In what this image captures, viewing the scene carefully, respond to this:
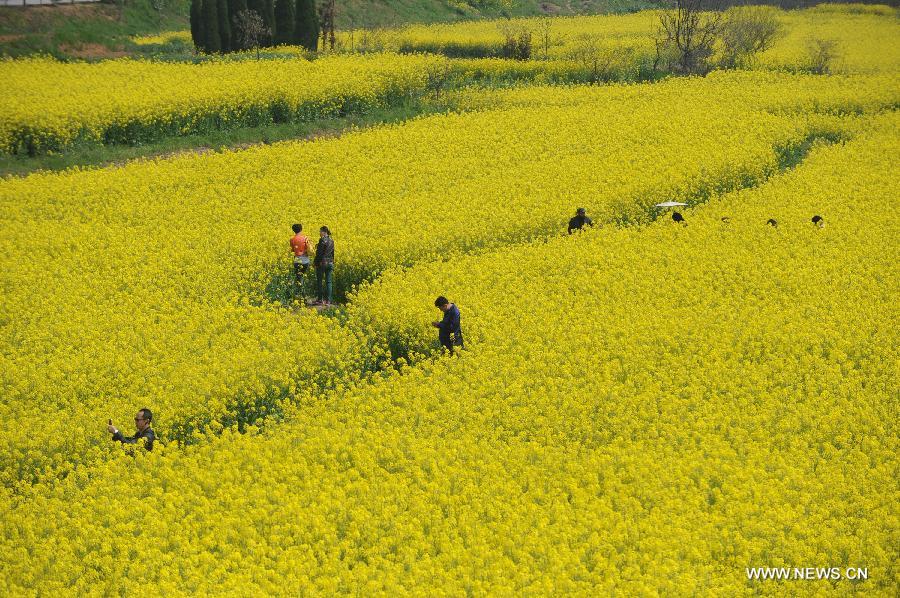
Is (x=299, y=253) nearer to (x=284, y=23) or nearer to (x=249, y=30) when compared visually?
(x=249, y=30)

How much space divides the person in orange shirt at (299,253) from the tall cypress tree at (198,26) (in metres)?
37.7

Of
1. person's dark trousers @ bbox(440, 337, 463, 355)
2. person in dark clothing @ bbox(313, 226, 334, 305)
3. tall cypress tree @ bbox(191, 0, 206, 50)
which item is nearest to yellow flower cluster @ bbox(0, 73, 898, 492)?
person in dark clothing @ bbox(313, 226, 334, 305)

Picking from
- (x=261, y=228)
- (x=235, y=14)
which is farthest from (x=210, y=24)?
(x=261, y=228)

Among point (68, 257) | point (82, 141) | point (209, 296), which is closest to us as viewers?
point (209, 296)

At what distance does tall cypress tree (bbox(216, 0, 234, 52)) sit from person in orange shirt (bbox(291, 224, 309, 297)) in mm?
38360

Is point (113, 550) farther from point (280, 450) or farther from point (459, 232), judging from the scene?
point (459, 232)

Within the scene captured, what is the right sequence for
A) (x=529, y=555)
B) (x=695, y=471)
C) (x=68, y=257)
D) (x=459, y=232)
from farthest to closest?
(x=459, y=232)
(x=68, y=257)
(x=695, y=471)
(x=529, y=555)

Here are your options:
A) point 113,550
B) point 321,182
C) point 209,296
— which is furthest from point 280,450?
point 321,182

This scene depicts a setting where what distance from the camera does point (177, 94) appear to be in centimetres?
3578

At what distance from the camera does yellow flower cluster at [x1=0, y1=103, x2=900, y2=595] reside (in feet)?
30.8

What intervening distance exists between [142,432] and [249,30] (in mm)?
42303

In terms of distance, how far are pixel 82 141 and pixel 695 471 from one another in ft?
90.3

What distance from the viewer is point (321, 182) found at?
26.6m

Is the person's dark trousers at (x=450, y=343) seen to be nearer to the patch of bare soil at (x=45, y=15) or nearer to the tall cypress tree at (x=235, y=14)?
the tall cypress tree at (x=235, y=14)
